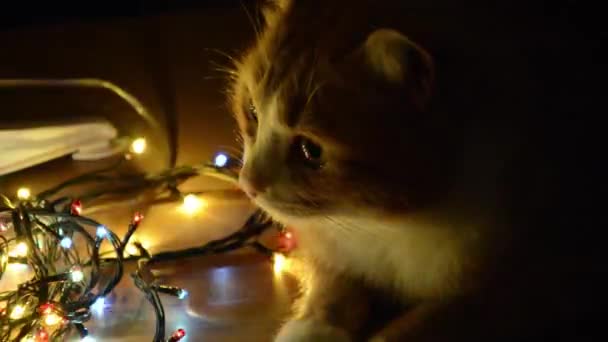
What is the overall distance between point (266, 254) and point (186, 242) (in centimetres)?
13

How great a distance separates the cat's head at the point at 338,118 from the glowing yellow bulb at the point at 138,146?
22.1 inches

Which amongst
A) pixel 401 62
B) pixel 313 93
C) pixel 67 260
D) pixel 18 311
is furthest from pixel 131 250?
pixel 401 62

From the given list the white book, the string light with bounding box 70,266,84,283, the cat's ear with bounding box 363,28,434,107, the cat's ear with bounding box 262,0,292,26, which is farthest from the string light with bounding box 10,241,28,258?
the cat's ear with bounding box 363,28,434,107

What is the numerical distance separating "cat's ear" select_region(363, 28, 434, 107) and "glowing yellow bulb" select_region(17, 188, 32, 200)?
693mm

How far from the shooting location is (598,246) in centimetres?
83

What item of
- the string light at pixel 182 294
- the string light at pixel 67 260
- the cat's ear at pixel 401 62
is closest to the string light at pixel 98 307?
the string light at pixel 67 260

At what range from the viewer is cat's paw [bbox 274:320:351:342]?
2.88ft

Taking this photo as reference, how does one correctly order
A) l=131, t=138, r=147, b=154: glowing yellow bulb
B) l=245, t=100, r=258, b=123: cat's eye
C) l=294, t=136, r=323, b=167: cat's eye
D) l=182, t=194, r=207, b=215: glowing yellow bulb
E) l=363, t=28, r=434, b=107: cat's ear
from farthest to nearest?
l=131, t=138, r=147, b=154: glowing yellow bulb → l=182, t=194, r=207, b=215: glowing yellow bulb → l=245, t=100, r=258, b=123: cat's eye → l=294, t=136, r=323, b=167: cat's eye → l=363, t=28, r=434, b=107: cat's ear

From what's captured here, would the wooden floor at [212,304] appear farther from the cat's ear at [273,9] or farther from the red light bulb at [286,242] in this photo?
the cat's ear at [273,9]

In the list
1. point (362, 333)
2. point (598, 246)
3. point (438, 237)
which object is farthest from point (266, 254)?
point (598, 246)

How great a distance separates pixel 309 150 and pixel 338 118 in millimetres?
55

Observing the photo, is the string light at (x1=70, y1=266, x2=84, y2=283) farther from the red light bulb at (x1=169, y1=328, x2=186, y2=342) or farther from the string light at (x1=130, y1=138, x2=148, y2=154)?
the string light at (x1=130, y1=138, x2=148, y2=154)

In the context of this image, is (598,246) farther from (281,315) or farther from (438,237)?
(281,315)

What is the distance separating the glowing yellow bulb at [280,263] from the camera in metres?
1.09
